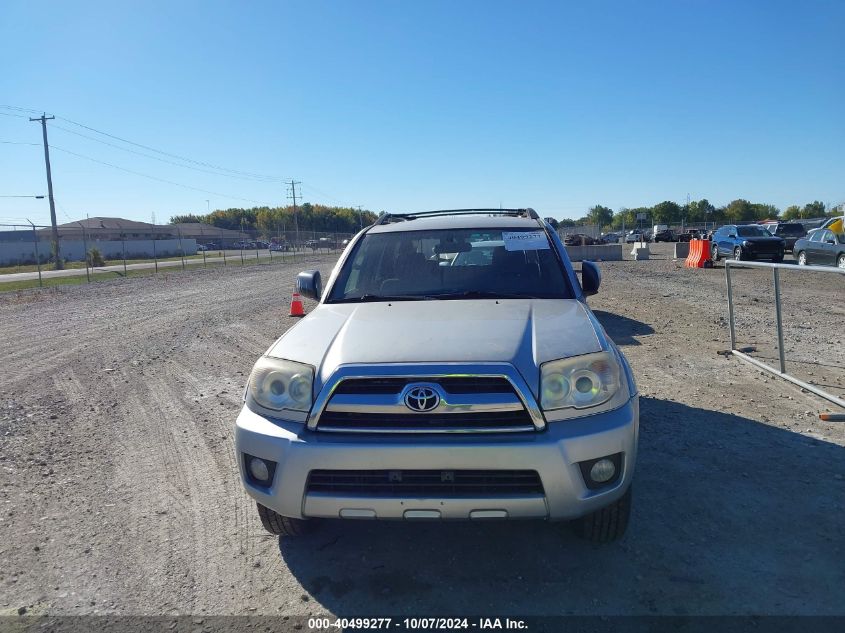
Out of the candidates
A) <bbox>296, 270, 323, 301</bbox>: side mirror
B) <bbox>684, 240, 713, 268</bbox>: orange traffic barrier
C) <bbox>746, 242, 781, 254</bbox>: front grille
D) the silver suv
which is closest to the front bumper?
the silver suv

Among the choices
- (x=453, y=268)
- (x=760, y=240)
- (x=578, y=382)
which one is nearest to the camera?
(x=578, y=382)

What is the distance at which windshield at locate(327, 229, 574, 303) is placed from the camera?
4051mm

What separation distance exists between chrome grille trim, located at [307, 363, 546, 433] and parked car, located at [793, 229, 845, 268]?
18.5 meters

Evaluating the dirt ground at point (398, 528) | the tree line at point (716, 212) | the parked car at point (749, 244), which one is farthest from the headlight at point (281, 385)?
the tree line at point (716, 212)

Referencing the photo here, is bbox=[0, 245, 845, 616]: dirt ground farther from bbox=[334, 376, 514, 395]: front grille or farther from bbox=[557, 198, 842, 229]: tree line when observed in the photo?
bbox=[557, 198, 842, 229]: tree line

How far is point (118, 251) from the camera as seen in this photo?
196 feet

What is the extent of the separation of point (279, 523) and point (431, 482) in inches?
40.4

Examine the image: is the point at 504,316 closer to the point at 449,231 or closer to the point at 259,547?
the point at 449,231

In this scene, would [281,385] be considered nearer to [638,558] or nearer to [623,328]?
[638,558]

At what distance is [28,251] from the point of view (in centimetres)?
4603

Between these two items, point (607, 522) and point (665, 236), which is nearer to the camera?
point (607, 522)

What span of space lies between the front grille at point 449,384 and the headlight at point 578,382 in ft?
0.64

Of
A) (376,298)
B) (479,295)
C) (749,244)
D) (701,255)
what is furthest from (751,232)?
(376,298)

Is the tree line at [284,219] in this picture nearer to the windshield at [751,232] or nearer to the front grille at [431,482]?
the windshield at [751,232]
